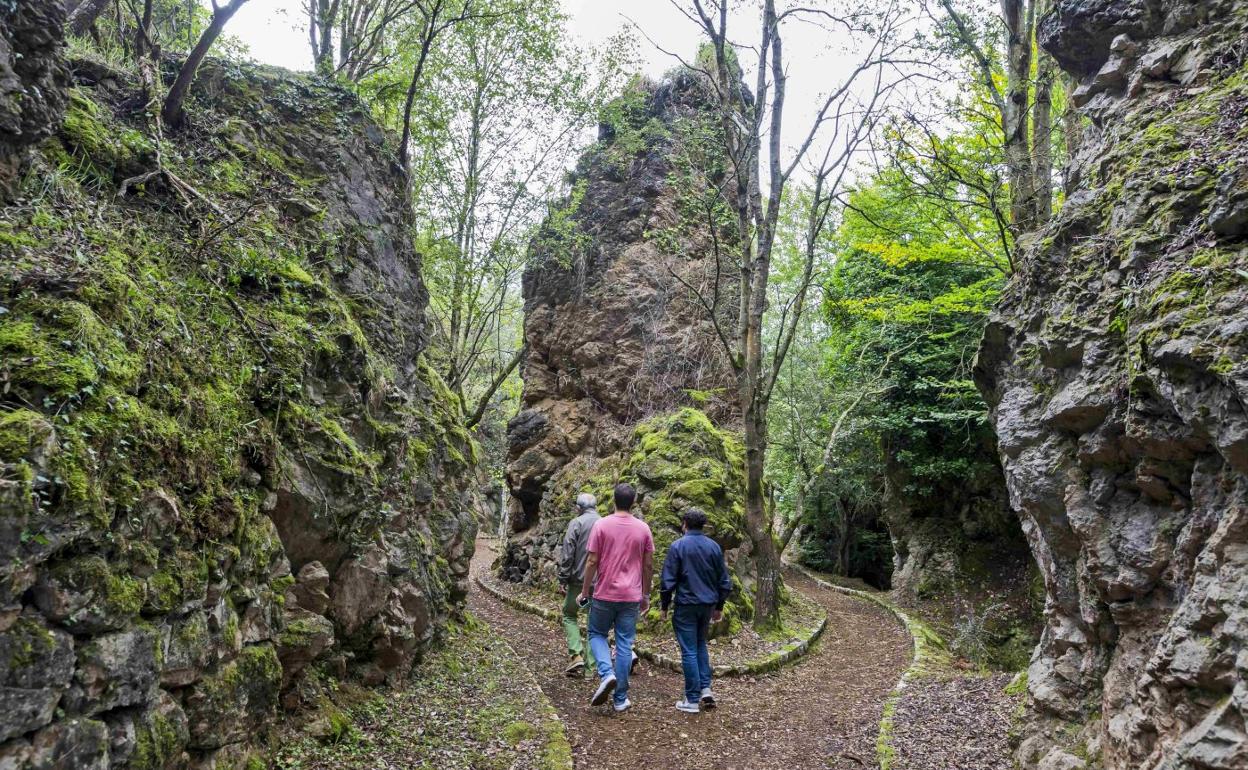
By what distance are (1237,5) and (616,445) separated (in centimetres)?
1274

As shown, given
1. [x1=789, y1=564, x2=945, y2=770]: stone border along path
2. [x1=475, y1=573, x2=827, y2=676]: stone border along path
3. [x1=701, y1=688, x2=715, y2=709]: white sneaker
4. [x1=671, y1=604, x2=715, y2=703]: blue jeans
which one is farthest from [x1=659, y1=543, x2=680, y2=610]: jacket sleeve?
[x1=789, y1=564, x2=945, y2=770]: stone border along path

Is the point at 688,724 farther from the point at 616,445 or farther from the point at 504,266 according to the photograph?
the point at 504,266

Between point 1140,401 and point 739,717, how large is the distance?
4.85 metres

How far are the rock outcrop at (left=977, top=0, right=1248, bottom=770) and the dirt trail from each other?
2.11 meters

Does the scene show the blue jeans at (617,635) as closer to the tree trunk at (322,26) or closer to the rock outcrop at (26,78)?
the rock outcrop at (26,78)

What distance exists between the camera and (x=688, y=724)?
6.47 meters

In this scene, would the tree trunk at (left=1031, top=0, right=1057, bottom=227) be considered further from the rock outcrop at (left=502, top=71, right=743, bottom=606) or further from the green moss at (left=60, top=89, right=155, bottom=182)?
the green moss at (left=60, top=89, right=155, bottom=182)

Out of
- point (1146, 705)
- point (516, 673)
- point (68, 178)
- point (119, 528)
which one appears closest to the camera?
point (119, 528)

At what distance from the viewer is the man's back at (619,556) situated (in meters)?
6.52

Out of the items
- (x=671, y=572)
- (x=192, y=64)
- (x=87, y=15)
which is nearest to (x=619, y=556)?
(x=671, y=572)

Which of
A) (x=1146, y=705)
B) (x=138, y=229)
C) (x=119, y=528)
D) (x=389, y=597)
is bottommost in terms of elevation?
(x=389, y=597)

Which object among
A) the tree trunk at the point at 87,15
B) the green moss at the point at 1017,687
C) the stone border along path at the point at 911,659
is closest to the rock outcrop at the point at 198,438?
the tree trunk at the point at 87,15

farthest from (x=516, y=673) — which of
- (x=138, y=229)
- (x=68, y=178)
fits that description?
(x=68, y=178)

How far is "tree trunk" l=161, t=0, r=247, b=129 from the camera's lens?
5426 millimetres
